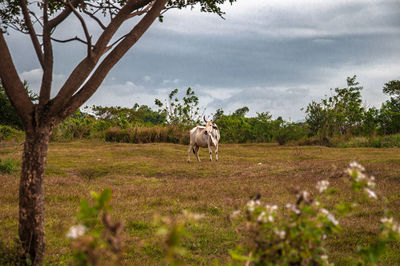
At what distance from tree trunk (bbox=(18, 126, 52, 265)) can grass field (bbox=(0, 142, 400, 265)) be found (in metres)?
0.48

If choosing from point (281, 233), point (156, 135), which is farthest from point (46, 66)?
point (156, 135)

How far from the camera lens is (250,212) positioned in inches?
93.4

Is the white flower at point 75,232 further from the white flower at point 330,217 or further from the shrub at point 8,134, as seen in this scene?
the shrub at point 8,134

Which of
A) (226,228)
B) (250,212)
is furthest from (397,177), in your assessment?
(250,212)

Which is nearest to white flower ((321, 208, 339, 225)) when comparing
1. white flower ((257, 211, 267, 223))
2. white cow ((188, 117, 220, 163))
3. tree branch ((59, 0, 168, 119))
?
white flower ((257, 211, 267, 223))

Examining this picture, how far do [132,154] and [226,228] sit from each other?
14.8 m

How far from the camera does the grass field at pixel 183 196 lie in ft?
18.7

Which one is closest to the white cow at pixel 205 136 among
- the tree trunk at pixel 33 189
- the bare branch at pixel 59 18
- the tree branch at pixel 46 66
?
the bare branch at pixel 59 18

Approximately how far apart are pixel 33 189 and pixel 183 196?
226 inches

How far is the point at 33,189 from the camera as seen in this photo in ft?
14.3

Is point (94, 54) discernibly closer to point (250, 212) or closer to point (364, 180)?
point (250, 212)

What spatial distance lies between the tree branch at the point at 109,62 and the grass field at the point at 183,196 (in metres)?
1.50

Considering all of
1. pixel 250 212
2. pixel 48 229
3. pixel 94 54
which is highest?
pixel 94 54

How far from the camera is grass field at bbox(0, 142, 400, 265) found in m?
5.71
